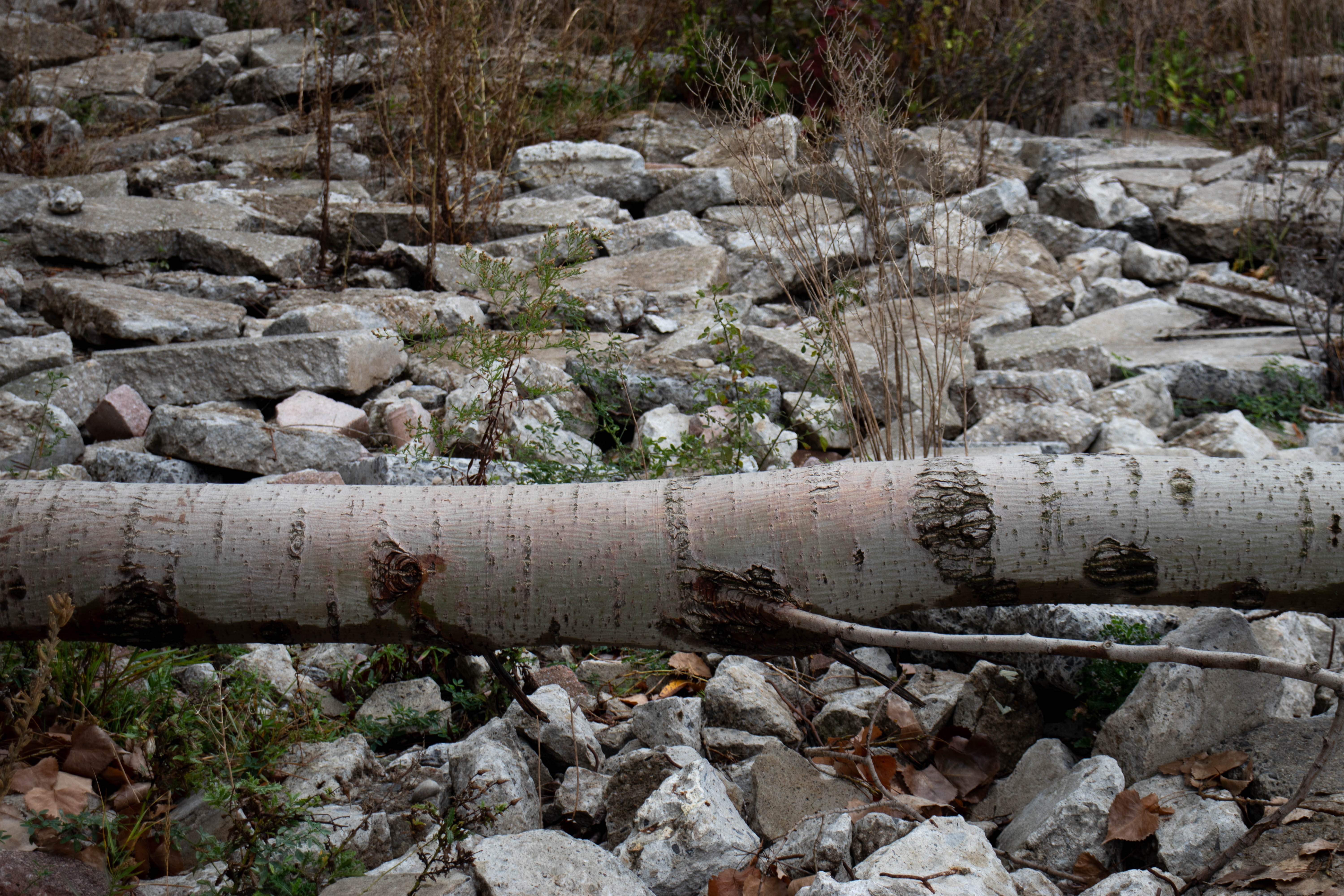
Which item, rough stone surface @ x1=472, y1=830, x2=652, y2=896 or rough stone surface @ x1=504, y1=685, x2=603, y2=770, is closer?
rough stone surface @ x1=472, y1=830, x2=652, y2=896

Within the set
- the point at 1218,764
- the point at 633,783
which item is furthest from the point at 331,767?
the point at 1218,764

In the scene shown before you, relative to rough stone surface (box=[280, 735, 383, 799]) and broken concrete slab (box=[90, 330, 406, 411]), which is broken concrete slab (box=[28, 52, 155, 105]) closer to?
broken concrete slab (box=[90, 330, 406, 411])

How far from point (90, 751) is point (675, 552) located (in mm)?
1114

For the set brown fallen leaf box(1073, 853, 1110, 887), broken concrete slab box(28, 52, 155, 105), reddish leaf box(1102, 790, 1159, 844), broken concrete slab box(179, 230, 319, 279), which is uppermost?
broken concrete slab box(28, 52, 155, 105)

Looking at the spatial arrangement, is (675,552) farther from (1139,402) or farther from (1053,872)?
(1139,402)

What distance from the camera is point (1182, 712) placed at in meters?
1.75

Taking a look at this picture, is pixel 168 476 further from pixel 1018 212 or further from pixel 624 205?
pixel 1018 212

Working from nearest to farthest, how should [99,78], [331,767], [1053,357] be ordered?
[331,767], [1053,357], [99,78]

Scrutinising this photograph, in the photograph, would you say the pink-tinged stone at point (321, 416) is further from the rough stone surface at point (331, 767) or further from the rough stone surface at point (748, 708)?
the rough stone surface at point (748, 708)

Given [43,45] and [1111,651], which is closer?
[1111,651]

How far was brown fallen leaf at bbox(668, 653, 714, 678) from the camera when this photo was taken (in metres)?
2.33

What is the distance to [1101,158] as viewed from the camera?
275 inches

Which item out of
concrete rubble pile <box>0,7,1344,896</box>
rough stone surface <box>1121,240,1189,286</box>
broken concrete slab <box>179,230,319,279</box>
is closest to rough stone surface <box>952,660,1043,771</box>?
concrete rubble pile <box>0,7,1344,896</box>

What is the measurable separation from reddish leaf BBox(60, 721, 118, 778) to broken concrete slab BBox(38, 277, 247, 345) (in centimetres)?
232
